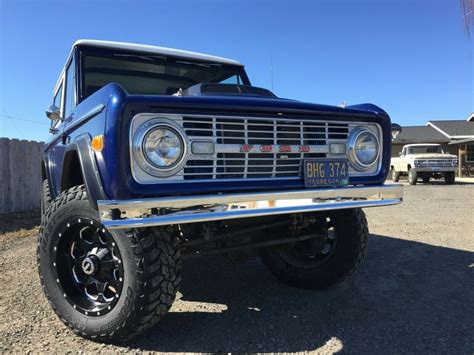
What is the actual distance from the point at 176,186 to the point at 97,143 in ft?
1.65

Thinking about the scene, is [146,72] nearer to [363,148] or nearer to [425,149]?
[363,148]

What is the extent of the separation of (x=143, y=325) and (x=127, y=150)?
104cm

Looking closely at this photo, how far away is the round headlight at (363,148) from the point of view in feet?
9.84

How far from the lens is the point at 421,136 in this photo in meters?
30.2

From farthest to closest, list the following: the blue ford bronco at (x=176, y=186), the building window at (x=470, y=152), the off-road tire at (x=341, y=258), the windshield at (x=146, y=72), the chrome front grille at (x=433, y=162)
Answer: the building window at (x=470, y=152) < the chrome front grille at (x=433, y=162) < the windshield at (x=146, y=72) < the off-road tire at (x=341, y=258) < the blue ford bronco at (x=176, y=186)

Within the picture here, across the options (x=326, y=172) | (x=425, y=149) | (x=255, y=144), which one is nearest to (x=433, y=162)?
(x=425, y=149)

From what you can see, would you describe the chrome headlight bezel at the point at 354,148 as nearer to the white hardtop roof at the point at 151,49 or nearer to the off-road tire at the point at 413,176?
the white hardtop roof at the point at 151,49

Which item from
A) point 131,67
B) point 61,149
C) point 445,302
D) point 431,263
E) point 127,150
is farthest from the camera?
point 431,263

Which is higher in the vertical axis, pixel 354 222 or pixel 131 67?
pixel 131 67

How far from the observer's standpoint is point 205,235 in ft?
9.13

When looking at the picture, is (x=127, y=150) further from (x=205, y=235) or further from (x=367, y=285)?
(x=367, y=285)

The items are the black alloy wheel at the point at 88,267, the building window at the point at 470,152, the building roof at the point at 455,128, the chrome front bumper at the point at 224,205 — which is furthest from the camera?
the building roof at the point at 455,128

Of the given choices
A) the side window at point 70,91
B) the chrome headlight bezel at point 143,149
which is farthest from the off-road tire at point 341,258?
the side window at point 70,91

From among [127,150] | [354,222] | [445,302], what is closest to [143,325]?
[127,150]
